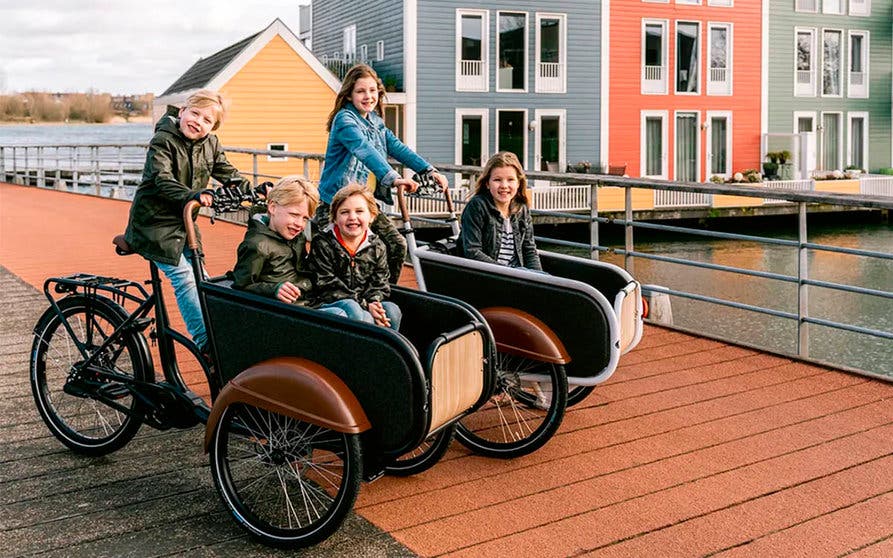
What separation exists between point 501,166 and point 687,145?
88.4 feet

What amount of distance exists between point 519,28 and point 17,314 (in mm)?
22345

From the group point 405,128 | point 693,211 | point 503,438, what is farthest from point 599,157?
point 503,438

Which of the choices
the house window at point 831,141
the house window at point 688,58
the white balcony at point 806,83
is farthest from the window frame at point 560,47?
the house window at point 831,141

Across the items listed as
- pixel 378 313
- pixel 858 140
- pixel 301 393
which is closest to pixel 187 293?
pixel 378 313

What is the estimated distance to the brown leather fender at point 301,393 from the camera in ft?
10.3

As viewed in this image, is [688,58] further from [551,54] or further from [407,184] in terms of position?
[407,184]

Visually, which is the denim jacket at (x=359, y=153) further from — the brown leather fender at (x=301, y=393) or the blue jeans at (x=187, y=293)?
the brown leather fender at (x=301, y=393)

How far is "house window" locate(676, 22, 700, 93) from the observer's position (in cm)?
3020

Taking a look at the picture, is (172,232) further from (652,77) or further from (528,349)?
(652,77)

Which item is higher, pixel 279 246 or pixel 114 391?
pixel 279 246

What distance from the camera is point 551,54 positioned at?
93.0ft

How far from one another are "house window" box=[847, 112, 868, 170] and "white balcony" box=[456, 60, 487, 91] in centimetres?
1305

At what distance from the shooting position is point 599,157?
28.9 m

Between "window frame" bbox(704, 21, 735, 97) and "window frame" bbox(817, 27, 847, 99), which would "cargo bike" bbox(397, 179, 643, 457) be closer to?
"window frame" bbox(704, 21, 735, 97)
